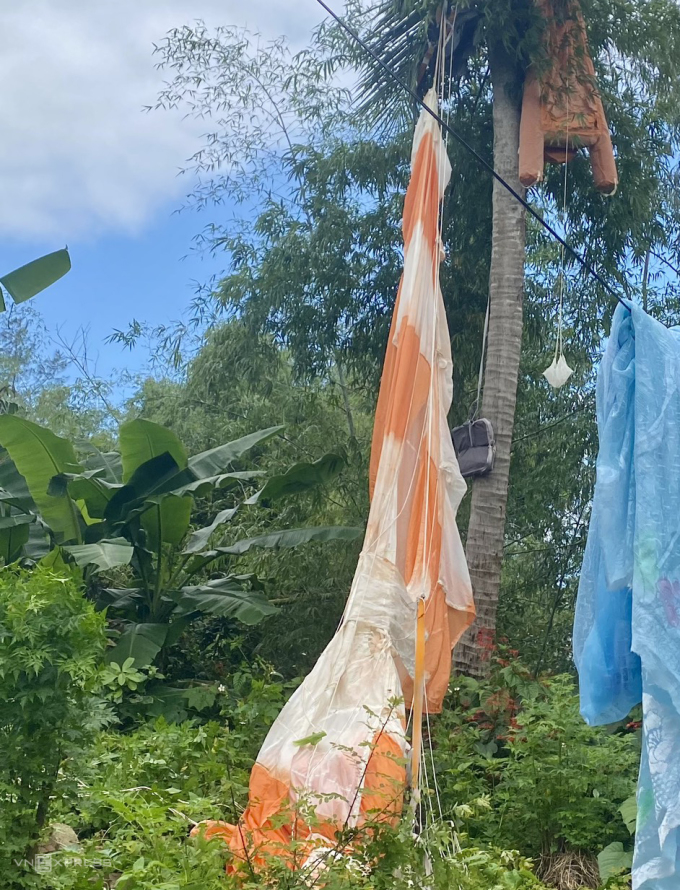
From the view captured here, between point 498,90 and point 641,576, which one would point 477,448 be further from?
point 641,576

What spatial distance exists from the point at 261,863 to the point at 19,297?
11.8 feet

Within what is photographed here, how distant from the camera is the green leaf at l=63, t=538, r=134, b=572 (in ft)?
15.1

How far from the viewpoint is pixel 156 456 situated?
5.49 metres

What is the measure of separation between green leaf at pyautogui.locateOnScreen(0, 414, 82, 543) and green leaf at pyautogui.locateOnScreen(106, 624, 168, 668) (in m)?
0.66

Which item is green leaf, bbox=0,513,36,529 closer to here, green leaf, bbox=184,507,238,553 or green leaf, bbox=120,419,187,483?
green leaf, bbox=120,419,187,483

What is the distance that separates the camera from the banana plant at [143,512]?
528 cm

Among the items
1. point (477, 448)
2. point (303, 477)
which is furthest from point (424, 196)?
point (303, 477)

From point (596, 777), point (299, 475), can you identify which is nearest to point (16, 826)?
point (596, 777)

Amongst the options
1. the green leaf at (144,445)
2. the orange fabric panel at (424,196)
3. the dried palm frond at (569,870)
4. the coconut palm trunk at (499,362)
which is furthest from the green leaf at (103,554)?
the dried palm frond at (569,870)

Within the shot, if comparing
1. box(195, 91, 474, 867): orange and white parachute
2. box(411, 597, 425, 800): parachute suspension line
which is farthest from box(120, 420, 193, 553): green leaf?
box(411, 597, 425, 800): parachute suspension line

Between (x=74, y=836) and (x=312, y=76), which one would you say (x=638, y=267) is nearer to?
(x=312, y=76)

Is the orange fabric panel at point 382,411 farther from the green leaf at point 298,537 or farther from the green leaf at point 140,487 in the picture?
the green leaf at point 140,487

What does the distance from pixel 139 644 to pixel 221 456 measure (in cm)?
123

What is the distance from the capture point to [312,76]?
685 centimetres
